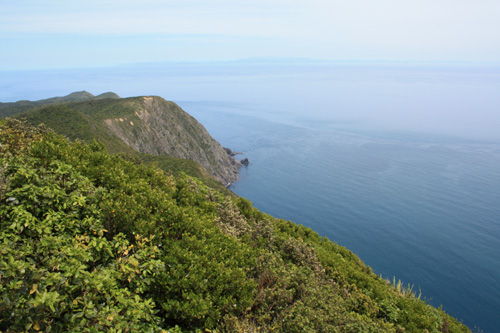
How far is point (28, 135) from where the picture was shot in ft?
70.8

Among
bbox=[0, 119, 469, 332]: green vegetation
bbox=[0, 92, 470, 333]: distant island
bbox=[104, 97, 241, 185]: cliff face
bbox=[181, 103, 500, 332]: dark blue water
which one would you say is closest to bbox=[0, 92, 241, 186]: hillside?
bbox=[104, 97, 241, 185]: cliff face

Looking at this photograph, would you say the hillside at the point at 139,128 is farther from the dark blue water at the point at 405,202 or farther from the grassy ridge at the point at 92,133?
the dark blue water at the point at 405,202

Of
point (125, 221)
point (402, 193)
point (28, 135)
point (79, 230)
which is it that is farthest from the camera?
point (402, 193)

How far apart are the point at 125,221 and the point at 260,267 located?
6.57 meters

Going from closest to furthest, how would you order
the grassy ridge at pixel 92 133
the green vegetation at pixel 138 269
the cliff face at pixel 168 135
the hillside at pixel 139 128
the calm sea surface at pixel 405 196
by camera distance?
the green vegetation at pixel 138 269
the calm sea surface at pixel 405 196
the grassy ridge at pixel 92 133
the hillside at pixel 139 128
the cliff face at pixel 168 135

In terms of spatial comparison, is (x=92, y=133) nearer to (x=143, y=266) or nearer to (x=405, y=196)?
(x=143, y=266)

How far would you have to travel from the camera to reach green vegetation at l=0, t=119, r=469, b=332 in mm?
7688

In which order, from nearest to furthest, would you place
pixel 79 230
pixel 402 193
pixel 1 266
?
pixel 1 266, pixel 79 230, pixel 402 193

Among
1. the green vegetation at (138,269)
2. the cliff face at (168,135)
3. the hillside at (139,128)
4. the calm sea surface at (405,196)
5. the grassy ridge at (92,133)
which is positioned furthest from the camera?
the cliff face at (168,135)

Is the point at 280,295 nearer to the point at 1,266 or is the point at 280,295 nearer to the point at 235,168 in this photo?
the point at 1,266

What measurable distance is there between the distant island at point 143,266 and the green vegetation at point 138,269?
46 mm

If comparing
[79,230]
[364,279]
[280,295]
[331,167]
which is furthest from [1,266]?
[331,167]

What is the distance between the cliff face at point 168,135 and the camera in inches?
3629

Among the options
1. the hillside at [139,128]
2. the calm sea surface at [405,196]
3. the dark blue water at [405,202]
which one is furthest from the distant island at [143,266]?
the hillside at [139,128]
